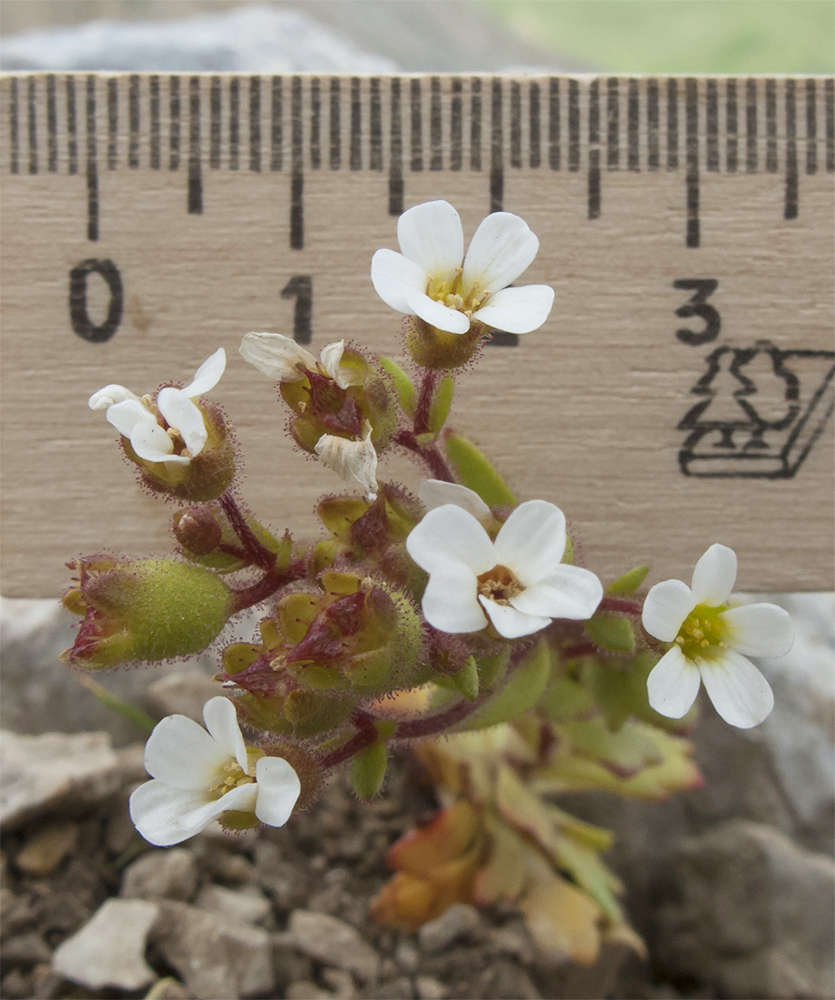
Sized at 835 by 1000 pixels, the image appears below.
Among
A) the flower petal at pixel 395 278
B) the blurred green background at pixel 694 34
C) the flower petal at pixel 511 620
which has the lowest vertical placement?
the flower petal at pixel 511 620

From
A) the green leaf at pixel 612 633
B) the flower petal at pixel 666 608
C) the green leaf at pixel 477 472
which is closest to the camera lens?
the flower petal at pixel 666 608

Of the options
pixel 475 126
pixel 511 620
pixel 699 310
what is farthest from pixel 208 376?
pixel 699 310

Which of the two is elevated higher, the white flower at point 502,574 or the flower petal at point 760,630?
the white flower at point 502,574

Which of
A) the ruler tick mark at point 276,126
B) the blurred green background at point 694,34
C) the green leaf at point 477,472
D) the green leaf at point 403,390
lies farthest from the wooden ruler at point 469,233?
the blurred green background at point 694,34

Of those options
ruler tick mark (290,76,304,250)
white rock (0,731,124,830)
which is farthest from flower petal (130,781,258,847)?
ruler tick mark (290,76,304,250)

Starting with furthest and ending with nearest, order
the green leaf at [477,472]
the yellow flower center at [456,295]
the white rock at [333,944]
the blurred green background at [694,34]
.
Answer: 1. the blurred green background at [694,34]
2. the white rock at [333,944]
3. the green leaf at [477,472]
4. the yellow flower center at [456,295]

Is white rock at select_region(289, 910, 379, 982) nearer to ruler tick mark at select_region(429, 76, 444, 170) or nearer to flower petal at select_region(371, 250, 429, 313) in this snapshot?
flower petal at select_region(371, 250, 429, 313)

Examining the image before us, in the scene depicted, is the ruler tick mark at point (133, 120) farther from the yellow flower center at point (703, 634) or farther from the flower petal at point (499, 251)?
the yellow flower center at point (703, 634)
